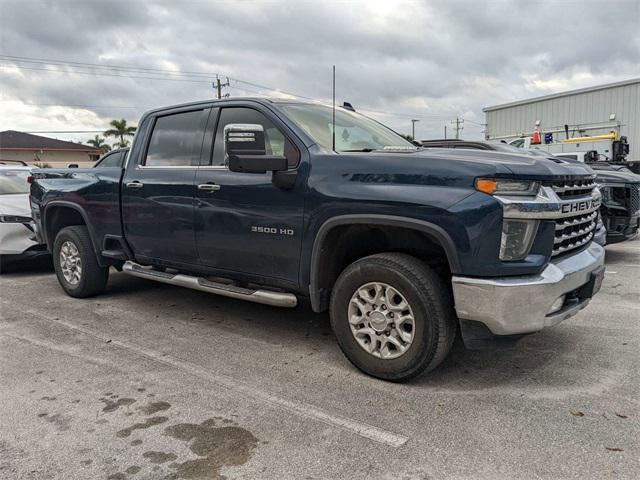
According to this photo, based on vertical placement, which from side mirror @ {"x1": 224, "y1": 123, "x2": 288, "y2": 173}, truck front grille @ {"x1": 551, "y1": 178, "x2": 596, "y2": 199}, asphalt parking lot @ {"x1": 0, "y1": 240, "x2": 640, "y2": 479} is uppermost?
side mirror @ {"x1": 224, "y1": 123, "x2": 288, "y2": 173}

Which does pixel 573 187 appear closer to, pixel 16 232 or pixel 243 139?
pixel 243 139

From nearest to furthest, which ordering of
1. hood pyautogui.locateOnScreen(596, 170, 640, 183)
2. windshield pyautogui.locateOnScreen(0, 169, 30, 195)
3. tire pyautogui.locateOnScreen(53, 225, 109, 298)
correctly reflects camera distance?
tire pyautogui.locateOnScreen(53, 225, 109, 298) → hood pyautogui.locateOnScreen(596, 170, 640, 183) → windshield pyautogui.locateOnScreen(0, 169, 30, 195)

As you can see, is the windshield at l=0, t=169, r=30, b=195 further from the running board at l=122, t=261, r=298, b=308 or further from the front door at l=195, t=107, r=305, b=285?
the front door at l=195, t=107, r=305, b=285

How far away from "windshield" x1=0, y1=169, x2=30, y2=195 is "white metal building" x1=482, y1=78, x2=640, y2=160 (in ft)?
48.0

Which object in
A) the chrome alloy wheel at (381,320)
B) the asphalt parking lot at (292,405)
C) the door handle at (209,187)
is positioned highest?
the door handle at (209,187)

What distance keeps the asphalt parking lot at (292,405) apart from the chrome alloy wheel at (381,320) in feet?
0.84

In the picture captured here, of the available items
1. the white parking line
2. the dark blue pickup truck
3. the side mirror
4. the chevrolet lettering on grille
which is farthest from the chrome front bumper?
the side mirror

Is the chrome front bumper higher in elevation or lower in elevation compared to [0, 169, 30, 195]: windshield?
lower

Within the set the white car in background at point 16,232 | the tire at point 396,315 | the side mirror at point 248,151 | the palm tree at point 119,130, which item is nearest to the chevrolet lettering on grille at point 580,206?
the tire at point 396,315

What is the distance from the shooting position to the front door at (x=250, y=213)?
388 centimetres

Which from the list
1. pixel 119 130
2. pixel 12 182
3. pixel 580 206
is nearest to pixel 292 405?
pixel 580 206

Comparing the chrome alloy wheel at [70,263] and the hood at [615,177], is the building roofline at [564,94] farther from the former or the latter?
the chrome alloy wheel at [70,263]

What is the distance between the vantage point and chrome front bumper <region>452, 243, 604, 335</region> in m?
3.07

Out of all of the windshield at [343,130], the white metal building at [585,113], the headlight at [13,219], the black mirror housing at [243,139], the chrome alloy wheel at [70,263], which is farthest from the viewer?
the white metal building at [585,113]
